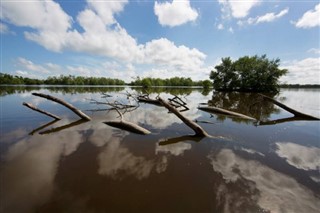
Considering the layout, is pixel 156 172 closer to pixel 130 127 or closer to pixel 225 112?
pixel 130 127

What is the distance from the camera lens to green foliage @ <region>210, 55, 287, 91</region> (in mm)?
52500

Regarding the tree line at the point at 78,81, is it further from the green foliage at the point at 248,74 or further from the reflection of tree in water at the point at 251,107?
the reflection of tree in water at the point at 251,107

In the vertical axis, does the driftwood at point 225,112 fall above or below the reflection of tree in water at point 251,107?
above

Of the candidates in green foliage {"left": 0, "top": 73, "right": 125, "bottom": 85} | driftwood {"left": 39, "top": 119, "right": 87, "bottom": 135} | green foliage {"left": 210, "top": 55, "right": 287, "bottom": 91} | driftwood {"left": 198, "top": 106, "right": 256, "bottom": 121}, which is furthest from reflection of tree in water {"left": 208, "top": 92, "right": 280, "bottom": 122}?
green foliage {"left": 0, "top": 73, "right": 125, "bottom": 85}

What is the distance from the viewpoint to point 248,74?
57594 millimetres

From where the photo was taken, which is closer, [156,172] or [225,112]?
[156,172]

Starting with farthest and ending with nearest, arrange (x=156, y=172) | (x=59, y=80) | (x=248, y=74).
A: (x=59, y=80) → (x=248, y=74) → (x=156, y=172)

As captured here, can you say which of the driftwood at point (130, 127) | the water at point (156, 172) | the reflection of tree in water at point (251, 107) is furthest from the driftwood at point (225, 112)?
the driftwood at point (130, 127)

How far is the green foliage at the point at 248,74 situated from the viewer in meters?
52.5

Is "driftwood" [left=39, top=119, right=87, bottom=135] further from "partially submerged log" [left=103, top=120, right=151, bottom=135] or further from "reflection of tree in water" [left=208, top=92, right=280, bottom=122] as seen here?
"reflection of tree in water" [left=208, top=92, right=280, bottom=122]

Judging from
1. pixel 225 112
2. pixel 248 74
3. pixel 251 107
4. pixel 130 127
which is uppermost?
pixel 248 74

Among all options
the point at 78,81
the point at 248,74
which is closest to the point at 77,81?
the point at 78,81

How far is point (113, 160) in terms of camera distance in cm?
548

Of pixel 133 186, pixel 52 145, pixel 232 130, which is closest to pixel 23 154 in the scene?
pixel 52 145
